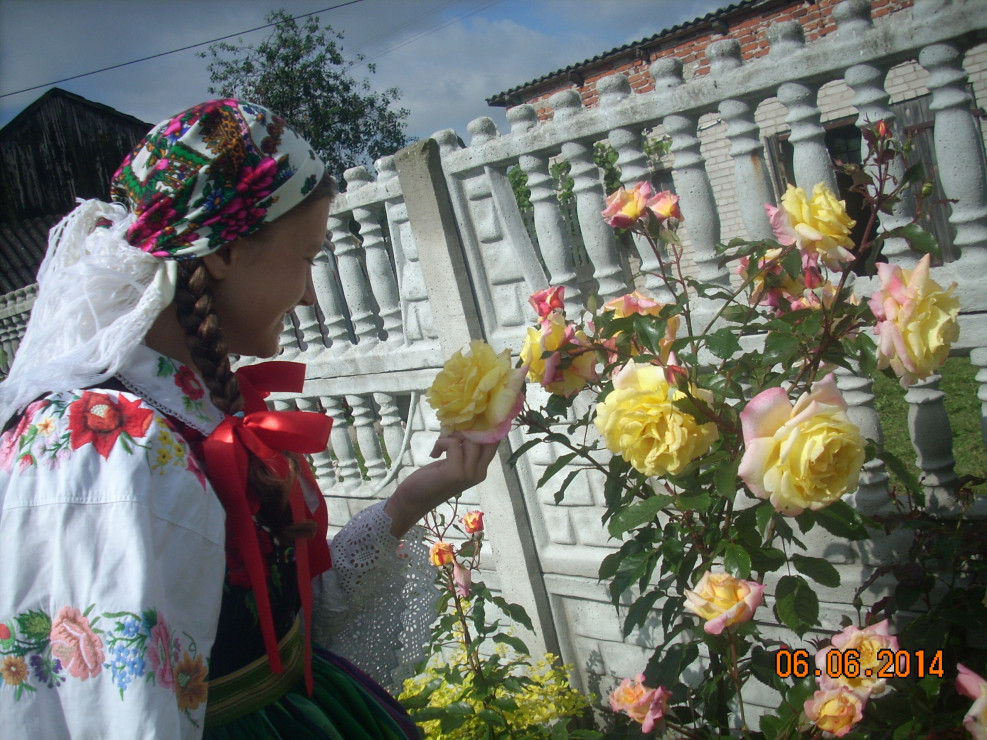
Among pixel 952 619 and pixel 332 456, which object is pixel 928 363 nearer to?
pixel 952 619

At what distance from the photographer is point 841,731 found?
143cm

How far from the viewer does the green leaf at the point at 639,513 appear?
60.6 inches

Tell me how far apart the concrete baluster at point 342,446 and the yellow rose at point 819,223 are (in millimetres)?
2443

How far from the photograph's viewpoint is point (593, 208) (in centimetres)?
246

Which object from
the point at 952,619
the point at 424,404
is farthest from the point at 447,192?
the point at 952,619

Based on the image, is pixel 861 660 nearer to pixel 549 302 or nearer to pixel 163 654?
pixel 549 302

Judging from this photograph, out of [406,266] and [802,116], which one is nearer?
[802,116]

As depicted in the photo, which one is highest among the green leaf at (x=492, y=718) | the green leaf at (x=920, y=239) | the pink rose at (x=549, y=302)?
the pink rose at (x=549, y=302)

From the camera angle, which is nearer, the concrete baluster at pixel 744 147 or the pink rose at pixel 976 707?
the pink rose at pixel 976 707

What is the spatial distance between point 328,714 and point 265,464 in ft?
1.66

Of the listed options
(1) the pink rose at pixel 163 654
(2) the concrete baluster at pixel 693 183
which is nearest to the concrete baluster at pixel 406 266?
(2) the concrete baluster at pixel 693 183

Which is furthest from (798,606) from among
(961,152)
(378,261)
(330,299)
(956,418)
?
(956,418)

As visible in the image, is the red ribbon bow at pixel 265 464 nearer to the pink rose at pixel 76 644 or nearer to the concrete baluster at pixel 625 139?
the pink rose at pixel 76 644

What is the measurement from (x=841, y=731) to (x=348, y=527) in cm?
106
